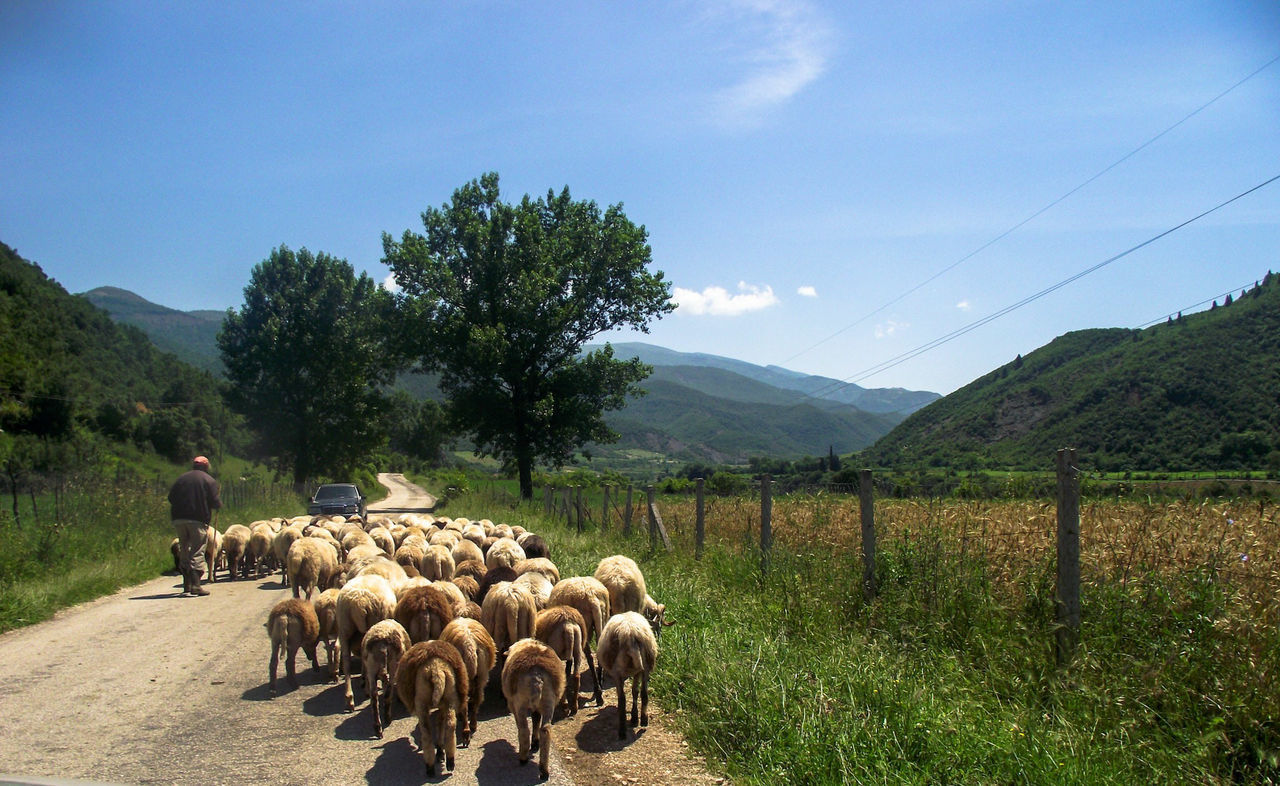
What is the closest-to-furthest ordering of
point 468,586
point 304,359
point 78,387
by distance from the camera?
point 468,586
point 304,359
point 78,387

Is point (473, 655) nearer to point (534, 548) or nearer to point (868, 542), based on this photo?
point (868, 542)

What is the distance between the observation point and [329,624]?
7434 millimetres

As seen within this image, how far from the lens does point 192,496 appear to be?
12531 mm

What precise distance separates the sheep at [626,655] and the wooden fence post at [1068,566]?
290 centimetres

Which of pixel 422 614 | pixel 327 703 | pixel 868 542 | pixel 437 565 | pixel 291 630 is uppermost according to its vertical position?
pixel 868 542

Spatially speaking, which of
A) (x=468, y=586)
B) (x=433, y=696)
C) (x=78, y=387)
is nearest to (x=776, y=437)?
(x=78, y=387)

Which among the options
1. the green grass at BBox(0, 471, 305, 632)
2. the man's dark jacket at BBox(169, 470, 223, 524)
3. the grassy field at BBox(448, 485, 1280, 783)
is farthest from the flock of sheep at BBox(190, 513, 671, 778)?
the green grass at BBox(0, 471, 305, 632)

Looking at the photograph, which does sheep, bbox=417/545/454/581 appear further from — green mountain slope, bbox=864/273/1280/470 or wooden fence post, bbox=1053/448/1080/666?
green mountain slope, bbox=864/273/1280/470

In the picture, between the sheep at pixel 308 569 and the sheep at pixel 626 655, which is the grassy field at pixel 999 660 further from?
the sheep at pixel 308 569

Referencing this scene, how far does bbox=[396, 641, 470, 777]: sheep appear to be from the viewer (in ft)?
16.3

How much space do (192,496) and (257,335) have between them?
122ft

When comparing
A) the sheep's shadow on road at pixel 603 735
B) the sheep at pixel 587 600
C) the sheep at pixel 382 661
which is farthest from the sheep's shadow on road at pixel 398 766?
the sheep at pixel 587 600

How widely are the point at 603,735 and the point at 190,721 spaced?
3.17m

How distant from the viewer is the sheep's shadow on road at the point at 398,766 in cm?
→ 484
